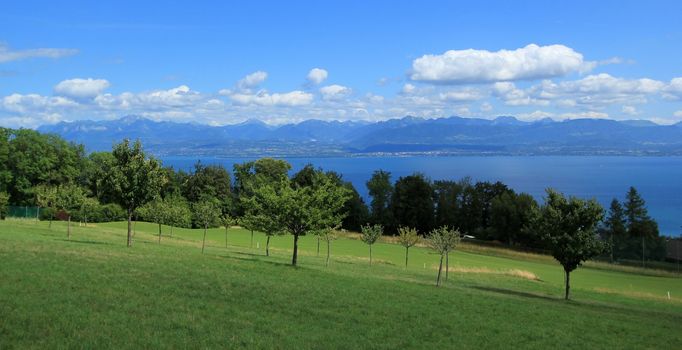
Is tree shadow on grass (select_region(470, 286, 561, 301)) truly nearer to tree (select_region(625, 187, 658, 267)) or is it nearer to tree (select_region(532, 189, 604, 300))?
tree (select_region(532, 189, 604, 300))

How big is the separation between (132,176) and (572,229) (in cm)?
2674

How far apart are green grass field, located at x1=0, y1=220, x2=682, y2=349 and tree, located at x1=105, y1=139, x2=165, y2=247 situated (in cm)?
447

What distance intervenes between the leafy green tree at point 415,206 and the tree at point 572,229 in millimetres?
71529

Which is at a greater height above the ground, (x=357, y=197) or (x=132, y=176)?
(x=132, y=176)

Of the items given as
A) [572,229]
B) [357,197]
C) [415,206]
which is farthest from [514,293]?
[357,197]

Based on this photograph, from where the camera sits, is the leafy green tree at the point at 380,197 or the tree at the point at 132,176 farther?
the leafy green tree at the point at 380,197

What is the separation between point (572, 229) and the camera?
3020 cm

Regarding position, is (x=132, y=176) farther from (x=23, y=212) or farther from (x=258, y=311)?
(x=23, y=212)

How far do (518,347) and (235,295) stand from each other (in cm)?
1038

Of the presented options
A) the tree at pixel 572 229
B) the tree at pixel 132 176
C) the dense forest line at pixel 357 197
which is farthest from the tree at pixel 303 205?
the dense forest line at pixel 357 197

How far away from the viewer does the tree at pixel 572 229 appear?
97.7 feet

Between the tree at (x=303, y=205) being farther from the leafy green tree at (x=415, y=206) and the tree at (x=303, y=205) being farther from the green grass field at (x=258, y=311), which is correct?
the leafy green tree at (x=415, y=206)

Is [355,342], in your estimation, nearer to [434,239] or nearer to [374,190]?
[434,239]

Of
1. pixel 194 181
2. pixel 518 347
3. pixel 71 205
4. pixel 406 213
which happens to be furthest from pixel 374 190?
pixel 518 347
